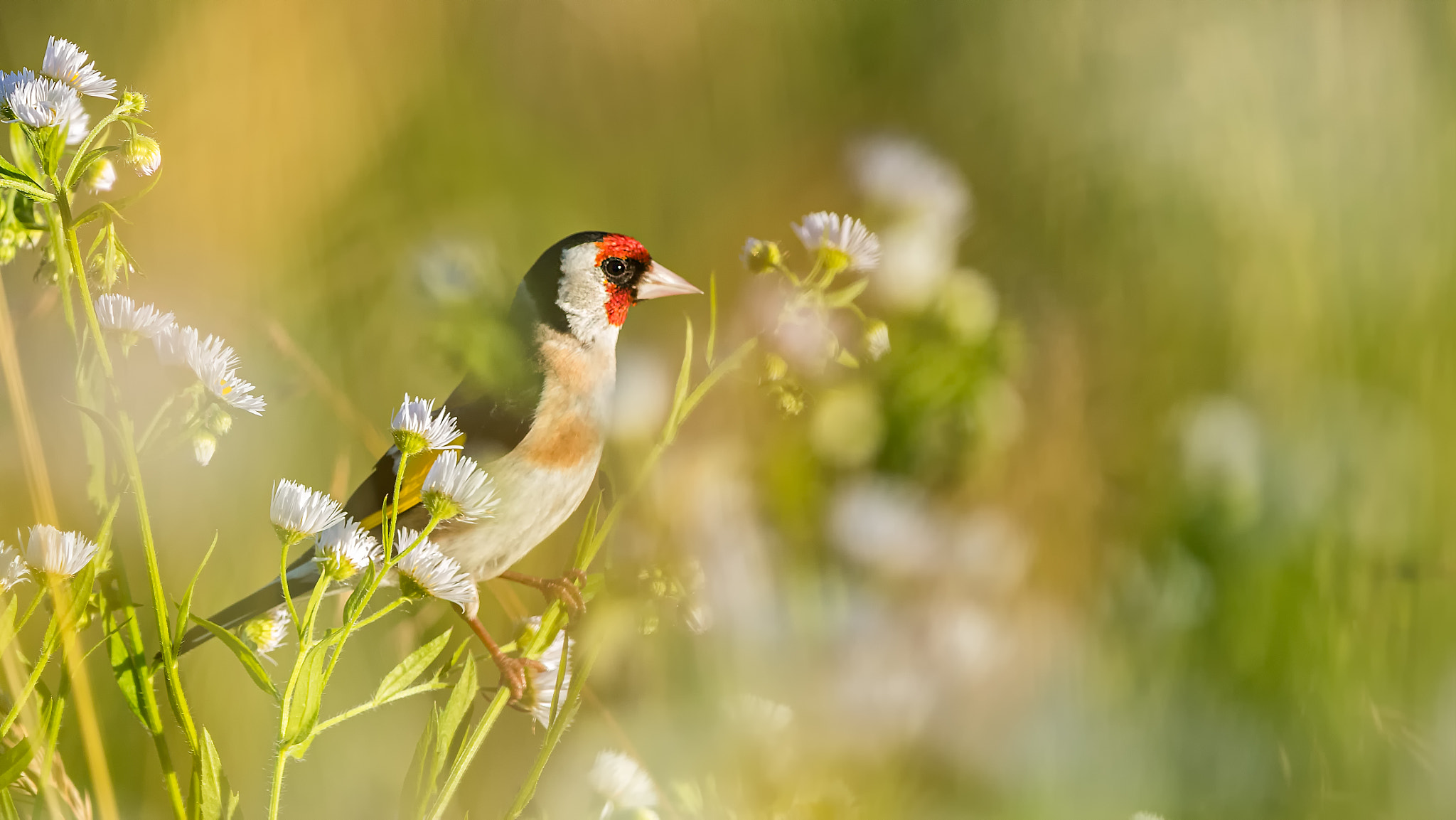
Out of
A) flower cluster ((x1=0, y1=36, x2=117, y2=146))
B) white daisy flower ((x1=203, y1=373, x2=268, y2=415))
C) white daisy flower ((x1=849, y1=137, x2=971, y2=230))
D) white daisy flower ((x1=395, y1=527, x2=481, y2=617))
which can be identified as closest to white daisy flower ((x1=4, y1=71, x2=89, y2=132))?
flower cluster ((x1=0, y1=36, x2=117, y2=146))

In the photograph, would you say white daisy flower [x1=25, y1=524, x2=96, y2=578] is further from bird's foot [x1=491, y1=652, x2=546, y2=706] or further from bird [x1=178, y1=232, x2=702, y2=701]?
bird's foot [x1=491, y1=652, x2=546, y2=706]

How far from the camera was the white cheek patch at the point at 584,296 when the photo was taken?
0.65 m

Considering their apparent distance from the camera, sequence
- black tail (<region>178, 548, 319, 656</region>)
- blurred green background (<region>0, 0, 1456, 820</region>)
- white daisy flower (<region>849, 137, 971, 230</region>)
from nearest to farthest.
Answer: black tail (<region>178, 548, 319, 656</region>) → blurred green background (<region>0, 0, 1456, 820</region>) → white daisy flower (<region>849, 137, 971, 230</region>)

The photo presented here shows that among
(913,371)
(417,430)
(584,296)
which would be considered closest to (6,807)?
(417,430)

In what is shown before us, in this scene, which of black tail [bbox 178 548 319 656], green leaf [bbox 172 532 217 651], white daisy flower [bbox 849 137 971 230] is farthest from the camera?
white daisy flower [bbox 849 137 971 230]

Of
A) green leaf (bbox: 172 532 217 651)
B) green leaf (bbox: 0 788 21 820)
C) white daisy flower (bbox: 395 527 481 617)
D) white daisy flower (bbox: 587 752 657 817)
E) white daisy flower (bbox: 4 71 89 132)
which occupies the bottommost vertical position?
green leaf (bbox: 0 788 21 820)

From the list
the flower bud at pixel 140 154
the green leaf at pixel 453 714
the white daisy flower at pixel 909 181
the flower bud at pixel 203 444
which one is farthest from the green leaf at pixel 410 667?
the white daisy flower at pixel 909 181

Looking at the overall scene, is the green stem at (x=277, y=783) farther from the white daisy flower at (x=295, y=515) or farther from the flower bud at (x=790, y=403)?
the flower bud at (x=790, y=403)

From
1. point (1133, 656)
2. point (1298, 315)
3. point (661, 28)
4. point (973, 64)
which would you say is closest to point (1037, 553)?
point (1133, 656)

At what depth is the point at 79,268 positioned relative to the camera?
17.5 inches

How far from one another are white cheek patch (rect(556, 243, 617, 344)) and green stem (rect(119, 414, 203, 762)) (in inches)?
10.6

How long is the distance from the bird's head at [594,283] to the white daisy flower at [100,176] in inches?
9.1

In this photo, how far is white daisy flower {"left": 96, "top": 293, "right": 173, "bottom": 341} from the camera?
46cm

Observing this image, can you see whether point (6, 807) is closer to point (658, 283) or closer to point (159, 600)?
point (159, 600)
